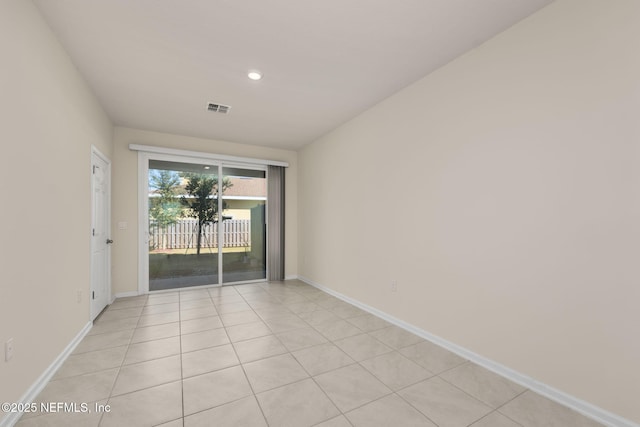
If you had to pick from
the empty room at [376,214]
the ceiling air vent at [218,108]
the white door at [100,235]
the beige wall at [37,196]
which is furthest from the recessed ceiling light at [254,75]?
the white door at [100,235]

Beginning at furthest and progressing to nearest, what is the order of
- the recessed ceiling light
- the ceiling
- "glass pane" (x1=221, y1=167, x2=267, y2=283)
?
"glass pane" (x1=221, y1=167, x2=267, y2=283), the recessed ceiling light, the ceiling

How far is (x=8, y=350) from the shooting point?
5.35 ft

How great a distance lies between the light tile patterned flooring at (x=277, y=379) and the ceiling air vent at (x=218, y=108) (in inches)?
108

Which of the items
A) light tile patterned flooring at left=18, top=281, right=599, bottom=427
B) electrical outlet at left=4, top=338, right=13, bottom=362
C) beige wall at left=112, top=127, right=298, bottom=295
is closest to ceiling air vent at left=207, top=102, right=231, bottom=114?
beige wall at left=112, top=127, right=298, bottom=295

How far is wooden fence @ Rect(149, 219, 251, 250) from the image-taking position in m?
4.71

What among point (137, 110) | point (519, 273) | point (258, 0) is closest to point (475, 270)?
point (519, 273)

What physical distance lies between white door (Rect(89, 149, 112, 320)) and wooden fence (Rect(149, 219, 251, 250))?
72 cm

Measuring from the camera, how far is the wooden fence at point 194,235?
4711mm

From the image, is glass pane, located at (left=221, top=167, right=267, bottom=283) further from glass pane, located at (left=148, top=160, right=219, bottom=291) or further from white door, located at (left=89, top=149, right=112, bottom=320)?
white door, located at (left=89, top=149, right=112, bottom=320)

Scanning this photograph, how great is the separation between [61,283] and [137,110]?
95.4 inches

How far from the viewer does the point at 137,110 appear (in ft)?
12.2

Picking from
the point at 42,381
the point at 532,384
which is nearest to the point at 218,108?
the point at 42,381

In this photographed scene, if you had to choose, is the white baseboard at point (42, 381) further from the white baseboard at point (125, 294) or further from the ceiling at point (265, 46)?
the ceiling at point (265, 46)

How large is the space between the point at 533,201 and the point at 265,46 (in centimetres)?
251
